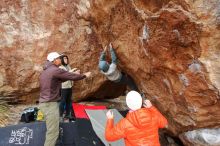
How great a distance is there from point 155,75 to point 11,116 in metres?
3.60

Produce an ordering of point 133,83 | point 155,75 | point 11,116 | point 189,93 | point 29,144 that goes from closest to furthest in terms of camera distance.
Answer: point 189,93 < point 155,75 < point 29,144 < point 133,83 < point 11,116

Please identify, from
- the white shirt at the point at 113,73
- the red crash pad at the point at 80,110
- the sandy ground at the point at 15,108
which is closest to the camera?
the white shirt at the point at 113,73

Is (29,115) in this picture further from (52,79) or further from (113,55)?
(113,55)

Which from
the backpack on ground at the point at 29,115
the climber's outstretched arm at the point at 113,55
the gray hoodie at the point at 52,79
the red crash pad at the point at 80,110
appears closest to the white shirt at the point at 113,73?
the climber's outstretched arm at the point at 113,55

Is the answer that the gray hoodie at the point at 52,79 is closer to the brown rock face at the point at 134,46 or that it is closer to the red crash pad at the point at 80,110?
the red crash pad at the point at 80,110

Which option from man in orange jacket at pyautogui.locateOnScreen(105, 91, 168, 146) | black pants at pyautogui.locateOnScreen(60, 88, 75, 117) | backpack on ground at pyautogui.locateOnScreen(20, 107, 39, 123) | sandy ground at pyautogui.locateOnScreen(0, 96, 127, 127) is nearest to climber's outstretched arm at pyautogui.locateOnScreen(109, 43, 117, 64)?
black pants at pyautogui.locateOnScreen(60, 88, 75, 117)

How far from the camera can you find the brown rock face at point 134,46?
551cm

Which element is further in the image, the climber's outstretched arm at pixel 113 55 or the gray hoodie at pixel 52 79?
the climber's outstretched arm at pixel 113 55

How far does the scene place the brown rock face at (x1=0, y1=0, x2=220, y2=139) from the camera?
217 inches

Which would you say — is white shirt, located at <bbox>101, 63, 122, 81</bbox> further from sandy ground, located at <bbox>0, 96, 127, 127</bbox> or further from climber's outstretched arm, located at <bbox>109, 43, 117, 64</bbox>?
sandy ground, located at <bbox>0, 96, 127, 127</bbox>

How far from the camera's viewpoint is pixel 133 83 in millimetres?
7711

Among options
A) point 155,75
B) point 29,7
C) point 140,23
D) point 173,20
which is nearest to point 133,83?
point 155,75

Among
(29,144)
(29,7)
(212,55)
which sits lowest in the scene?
(29,144)

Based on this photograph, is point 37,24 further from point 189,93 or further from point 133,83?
point 189,93
